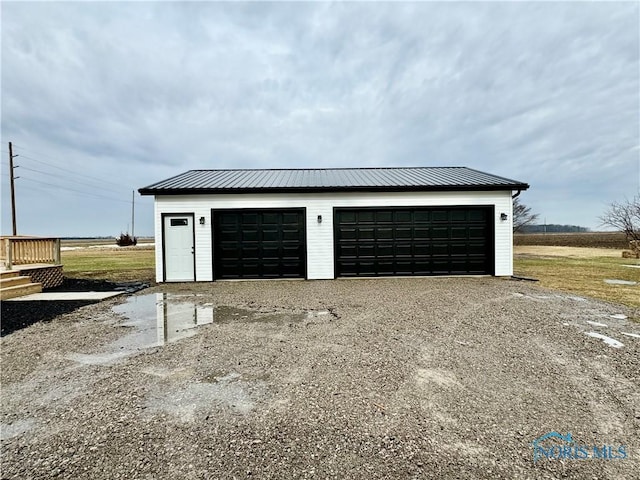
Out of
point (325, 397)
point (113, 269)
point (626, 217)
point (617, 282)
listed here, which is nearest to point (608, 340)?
point (325, 397)

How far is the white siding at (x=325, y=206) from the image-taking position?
988 centimetres

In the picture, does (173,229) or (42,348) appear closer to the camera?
(42,348)

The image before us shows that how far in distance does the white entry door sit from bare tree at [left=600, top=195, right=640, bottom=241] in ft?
88.4

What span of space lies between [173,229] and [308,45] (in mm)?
12728

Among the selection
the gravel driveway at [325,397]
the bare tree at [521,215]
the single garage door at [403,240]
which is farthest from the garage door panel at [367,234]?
the bare tree at [521,215]

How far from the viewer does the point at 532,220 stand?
31000 millimetres

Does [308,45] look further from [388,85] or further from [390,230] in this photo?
[390,230]

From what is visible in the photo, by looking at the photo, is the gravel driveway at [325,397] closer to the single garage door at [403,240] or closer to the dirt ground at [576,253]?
the single garage door at [403,240]

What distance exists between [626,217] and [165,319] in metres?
28.3

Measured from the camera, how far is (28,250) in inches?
358

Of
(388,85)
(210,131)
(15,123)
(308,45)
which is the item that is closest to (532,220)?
(388,85)

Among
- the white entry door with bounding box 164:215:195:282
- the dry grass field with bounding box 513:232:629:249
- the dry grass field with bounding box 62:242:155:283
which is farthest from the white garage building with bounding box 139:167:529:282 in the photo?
the dry grass field with bounding box 513:232:629:249

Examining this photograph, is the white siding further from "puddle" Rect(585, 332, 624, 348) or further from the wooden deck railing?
"puddle" Rect(585, 332, 624, 348)

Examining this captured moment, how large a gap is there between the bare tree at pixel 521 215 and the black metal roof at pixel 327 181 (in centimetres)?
2101
